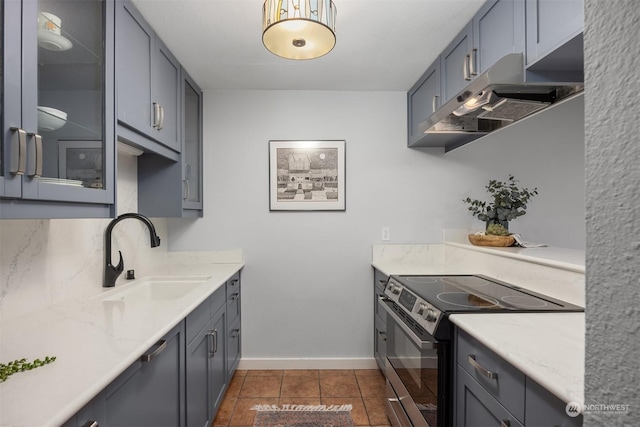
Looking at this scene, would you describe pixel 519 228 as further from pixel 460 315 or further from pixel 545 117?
pixel 460 315

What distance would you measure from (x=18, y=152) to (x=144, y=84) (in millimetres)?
962

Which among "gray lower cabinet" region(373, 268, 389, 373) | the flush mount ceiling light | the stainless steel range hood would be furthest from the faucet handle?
the stainless steel range hood

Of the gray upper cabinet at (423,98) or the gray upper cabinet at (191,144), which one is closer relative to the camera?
the gray upper cabinet at (423,98)

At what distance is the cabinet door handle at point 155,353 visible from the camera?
1.08 metres

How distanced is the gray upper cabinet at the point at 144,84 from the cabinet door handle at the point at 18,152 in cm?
58

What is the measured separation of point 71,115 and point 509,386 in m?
1.65

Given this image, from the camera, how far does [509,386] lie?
980 millimetres

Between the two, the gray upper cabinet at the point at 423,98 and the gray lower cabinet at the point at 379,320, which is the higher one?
the gray upper cabinet at the point at 423,98

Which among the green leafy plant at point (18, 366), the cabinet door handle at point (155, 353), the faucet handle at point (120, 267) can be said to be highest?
the faucet handle at point (120, 267)

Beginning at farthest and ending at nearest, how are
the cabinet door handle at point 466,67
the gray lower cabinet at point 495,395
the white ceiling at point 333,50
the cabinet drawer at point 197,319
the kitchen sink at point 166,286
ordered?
the kitchen sink at point 166,286 → the cabinet door handle at point 466,67 → the white ceiling at point 333,50 → the cabinet drawer at point 197,319 → the gray lower cabinet at point 495,395

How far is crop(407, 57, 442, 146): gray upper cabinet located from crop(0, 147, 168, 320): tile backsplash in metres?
2.06

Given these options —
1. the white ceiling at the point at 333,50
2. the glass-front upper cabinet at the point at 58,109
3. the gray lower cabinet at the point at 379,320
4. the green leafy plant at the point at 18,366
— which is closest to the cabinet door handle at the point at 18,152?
the glass-front upper cabinet at the point at 58,109

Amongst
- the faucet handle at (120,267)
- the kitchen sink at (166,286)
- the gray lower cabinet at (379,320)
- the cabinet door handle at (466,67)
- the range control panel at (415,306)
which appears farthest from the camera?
the gray lower cabinet at (379,320)

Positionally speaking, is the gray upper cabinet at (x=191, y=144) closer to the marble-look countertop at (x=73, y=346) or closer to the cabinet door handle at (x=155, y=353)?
the marble-look countertop at (x=73, y=346)
